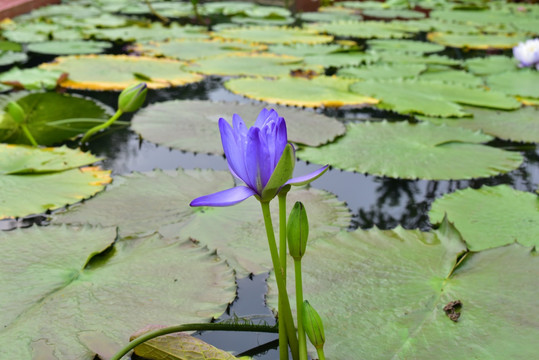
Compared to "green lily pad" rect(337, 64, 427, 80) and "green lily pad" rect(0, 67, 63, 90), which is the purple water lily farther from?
"green lily pad" rect(337, 64, 427, 80)

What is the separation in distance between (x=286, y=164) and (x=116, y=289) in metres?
0.54

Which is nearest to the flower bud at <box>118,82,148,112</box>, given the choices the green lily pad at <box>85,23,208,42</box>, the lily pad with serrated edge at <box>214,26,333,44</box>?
the lily pad with serrated edge at <box>214,26,333,44</box>

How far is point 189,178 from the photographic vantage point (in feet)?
4.95

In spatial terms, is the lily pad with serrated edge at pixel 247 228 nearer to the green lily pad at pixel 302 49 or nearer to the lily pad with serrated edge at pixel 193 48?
the lily pad with serrated edge at pixel 193 48

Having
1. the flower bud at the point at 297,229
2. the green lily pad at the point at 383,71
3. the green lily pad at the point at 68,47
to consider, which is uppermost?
the green lily pad at the point at 68,47

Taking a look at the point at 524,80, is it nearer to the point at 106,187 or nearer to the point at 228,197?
the point at 106,187

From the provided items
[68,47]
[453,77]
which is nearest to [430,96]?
[453,77]

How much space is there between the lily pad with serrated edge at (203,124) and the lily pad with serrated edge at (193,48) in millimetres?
1115

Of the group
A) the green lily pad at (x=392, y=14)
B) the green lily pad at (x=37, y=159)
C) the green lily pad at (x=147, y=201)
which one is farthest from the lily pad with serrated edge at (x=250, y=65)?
the green lily pad at (x=392, y=14)

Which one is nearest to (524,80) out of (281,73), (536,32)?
(281,73)

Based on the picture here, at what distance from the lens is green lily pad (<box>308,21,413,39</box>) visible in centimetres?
414

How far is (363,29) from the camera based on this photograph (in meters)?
4.42

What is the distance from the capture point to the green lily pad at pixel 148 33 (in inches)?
155

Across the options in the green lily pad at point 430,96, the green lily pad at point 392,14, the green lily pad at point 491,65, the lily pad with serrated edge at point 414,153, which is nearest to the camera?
the lily pad with serrated edge at point 414,153
